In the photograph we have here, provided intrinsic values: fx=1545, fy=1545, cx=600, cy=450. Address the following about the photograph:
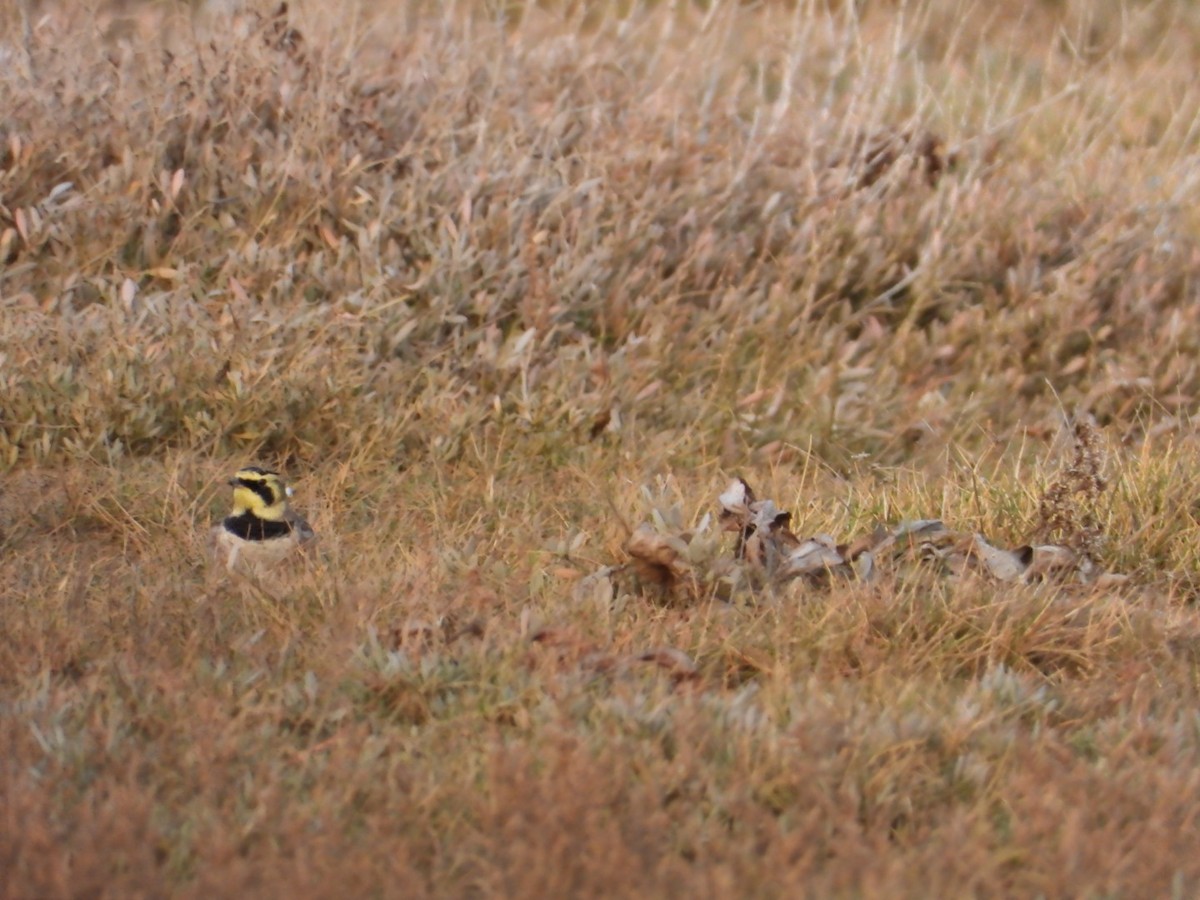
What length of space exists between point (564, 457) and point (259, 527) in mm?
1482

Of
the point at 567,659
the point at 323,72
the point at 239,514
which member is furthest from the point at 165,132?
the point at 567,659

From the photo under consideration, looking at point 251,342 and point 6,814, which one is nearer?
point 6,814

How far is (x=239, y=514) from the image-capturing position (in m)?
4.57

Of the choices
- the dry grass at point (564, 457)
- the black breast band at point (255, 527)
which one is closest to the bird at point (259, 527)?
the black breast band at point (255, 527)

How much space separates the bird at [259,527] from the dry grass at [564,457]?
0.11m

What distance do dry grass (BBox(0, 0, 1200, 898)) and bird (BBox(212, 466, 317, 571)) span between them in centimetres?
11

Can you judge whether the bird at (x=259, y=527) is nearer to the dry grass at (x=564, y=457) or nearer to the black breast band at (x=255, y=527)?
the black breast band at (x=255, y=527)

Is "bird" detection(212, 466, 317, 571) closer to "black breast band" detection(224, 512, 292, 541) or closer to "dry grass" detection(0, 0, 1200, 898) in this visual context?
"black breast band" detection(224, 512, 292, 541)

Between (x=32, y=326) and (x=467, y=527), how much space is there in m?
1.81

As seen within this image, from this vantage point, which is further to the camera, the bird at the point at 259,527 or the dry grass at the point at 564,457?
the bird at the point at 259,527

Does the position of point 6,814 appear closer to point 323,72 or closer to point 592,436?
point 592,436

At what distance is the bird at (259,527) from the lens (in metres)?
4.43

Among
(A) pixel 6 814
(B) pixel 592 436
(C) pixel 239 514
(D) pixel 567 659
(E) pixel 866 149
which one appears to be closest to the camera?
(A) pixel 6 814

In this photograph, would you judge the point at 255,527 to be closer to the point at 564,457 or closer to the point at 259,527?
the point at 259,527
